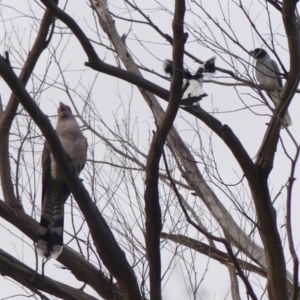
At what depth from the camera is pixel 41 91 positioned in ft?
15.3

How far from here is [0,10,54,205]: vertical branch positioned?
3982 mm

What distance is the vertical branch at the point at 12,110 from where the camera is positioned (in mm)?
3982

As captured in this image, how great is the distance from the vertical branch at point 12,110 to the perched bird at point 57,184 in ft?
1.00

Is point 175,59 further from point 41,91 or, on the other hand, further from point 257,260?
point 257,260

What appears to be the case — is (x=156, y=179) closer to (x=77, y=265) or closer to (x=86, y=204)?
(x=86, y=204)

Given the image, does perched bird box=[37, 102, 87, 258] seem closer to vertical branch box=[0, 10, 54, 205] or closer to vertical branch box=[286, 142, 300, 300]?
vertical branch box=[0, 10, 54, 205]

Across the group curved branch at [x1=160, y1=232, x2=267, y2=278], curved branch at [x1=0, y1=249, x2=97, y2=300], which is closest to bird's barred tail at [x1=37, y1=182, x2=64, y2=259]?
curved branch at [x1=0, y1=249, x2=97, y2=300]

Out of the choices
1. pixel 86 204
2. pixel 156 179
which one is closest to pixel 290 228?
pixel 156 179

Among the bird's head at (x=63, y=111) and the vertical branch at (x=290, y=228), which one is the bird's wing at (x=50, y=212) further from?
the vertical branch at (x=290, y=228)

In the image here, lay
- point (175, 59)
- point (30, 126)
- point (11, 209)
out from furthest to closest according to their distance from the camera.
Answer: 1. point (30, 126)
2. point (11, 209)
3. point (175, 59)

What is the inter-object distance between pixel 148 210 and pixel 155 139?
15.3 inches

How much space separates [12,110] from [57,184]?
1.28 m

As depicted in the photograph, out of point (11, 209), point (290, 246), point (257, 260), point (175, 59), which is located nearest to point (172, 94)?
point (175, 59)

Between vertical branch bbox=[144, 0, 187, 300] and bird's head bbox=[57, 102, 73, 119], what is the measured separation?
8.71 feet
